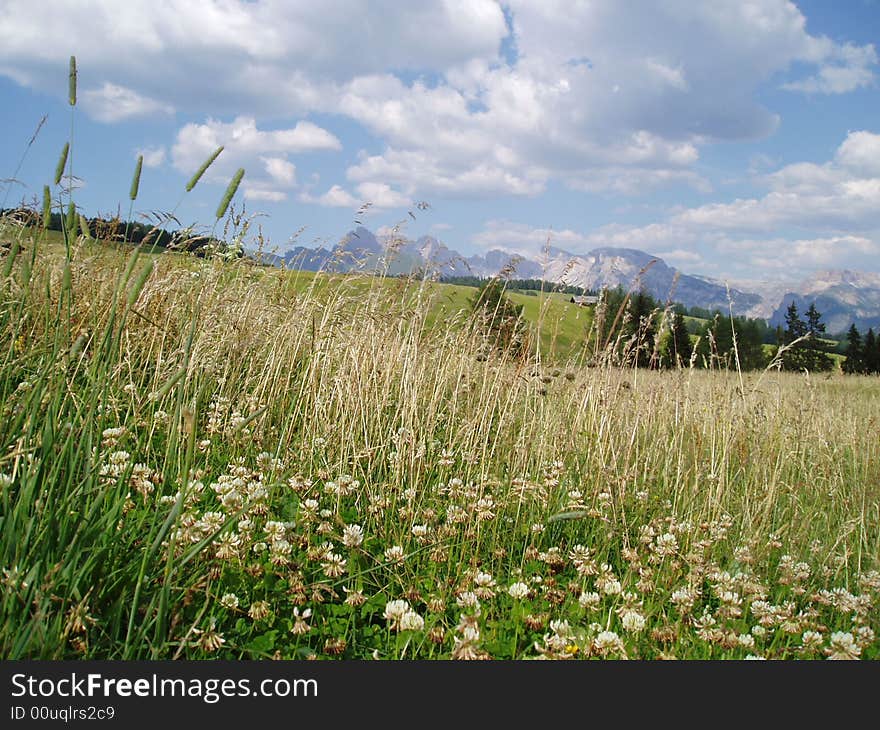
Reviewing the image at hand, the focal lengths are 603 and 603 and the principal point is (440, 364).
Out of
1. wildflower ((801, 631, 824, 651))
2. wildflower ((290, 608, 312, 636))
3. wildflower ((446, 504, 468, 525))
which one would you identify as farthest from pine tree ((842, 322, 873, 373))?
wildflower ((290, 608, 312, 636))

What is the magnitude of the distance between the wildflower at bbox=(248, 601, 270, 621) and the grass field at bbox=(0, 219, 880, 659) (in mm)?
15

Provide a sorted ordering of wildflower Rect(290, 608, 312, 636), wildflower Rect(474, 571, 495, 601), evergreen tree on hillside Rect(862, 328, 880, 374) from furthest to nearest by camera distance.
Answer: evergreen tree on hillside Rect(862, 328, 880, 374) < wildflower Rect(474, 571, 495, 601) < wildflower Rect(290, 608, 312, 636)

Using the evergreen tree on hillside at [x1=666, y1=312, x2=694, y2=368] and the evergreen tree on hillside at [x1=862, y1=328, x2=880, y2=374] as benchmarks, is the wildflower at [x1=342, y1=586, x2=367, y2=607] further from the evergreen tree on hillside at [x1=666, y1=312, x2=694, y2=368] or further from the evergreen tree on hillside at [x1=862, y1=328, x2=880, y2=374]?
the evergreen tree on hillside at [x1=862, y1=328, x2=880, y2=374]

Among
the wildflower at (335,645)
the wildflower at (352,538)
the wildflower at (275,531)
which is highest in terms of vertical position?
the wildflower at (275,531)

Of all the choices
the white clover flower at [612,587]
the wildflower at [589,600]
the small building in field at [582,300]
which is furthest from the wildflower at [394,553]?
the small building in field at [582,300]

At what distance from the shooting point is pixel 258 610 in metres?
2.43

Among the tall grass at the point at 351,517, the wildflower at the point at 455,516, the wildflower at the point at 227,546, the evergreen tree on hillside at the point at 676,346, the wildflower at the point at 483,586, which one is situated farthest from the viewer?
the evergreen tree on hillside at the point at 676,346

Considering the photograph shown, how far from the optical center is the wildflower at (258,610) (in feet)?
7.96

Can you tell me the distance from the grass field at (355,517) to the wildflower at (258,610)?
0.02 metres

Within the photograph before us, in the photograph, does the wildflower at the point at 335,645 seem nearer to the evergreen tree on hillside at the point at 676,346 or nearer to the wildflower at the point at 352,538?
the wildflower at the point at 352,538

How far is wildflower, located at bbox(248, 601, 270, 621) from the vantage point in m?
2.43

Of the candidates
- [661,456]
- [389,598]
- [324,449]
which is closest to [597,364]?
[661,456]

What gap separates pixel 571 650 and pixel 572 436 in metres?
2.39

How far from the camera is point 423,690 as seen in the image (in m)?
2.14
